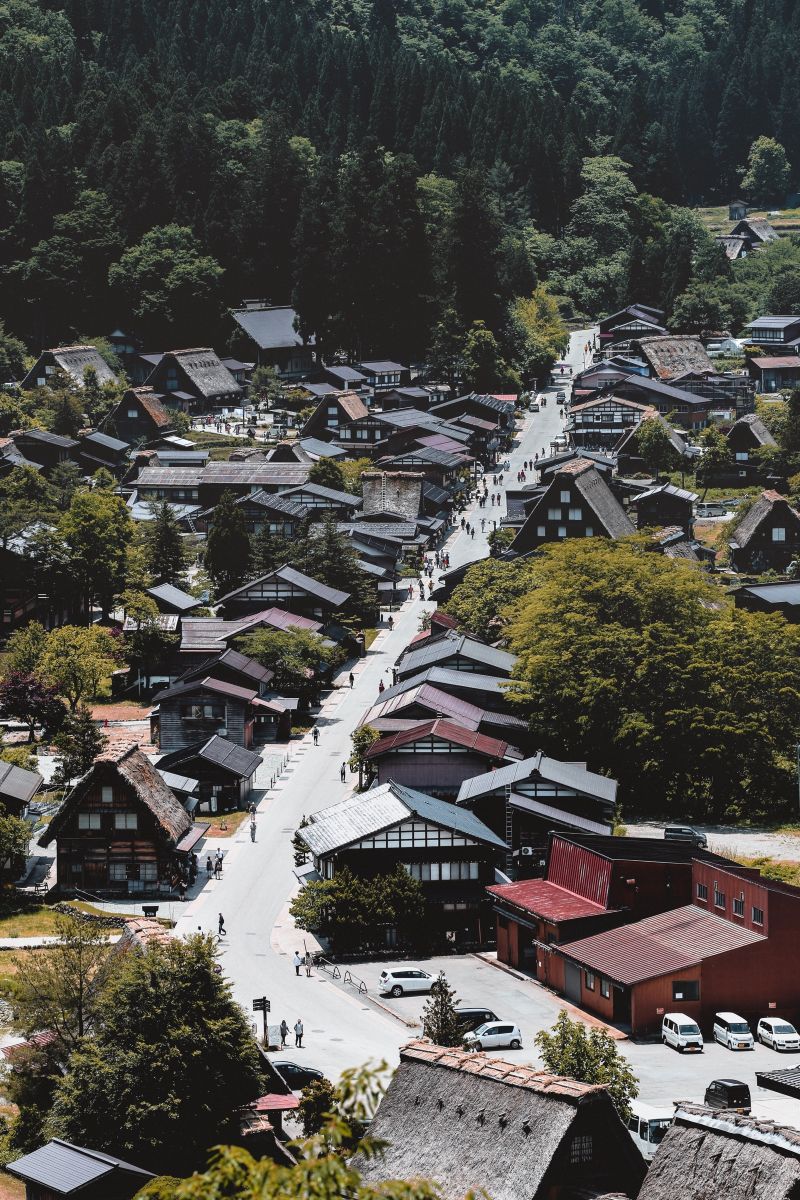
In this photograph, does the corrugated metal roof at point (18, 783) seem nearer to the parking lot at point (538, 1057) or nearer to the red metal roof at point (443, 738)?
the red metal roof at point (443, 738)

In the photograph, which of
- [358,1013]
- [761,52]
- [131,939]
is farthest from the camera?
[761,52]

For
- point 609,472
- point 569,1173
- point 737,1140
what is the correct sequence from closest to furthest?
point 737,1140
point 569,1173
point 609,472

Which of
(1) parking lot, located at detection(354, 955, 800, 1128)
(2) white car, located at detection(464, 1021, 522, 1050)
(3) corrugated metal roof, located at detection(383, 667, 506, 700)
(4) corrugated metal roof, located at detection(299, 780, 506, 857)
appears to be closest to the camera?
(1) parking lot, located at detection(354, 955, 800, 1128)

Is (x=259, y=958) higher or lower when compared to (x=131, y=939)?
lower

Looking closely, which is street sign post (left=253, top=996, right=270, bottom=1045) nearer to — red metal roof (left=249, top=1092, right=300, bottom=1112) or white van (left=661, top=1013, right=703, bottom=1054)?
red metal roof (left=249, top=1092, right=300, bottom=1112)

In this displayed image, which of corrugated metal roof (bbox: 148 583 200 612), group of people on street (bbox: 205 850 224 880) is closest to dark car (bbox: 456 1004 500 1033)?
group of people on street (bbox: 205 850 224 880)

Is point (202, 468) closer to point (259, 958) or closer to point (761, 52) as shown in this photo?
point (259, 958)

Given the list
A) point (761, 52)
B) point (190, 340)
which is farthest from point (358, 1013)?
point (761, 52)
